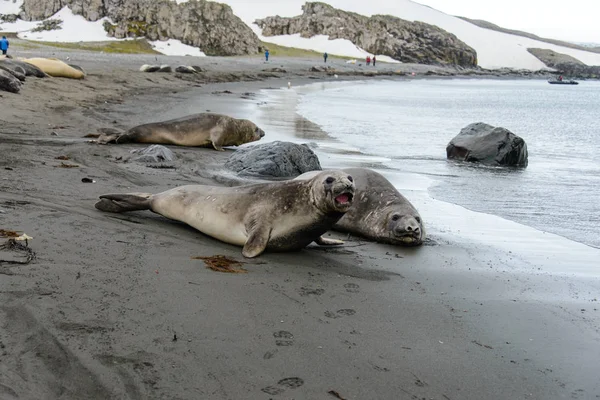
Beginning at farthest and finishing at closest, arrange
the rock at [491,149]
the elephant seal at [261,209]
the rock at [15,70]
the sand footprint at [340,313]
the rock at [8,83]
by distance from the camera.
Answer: the rock at [15,70] → the rock at [8,83] → the rock at [491,149] → the elephant seal at [261,209] → the sand footprint at [340,313]

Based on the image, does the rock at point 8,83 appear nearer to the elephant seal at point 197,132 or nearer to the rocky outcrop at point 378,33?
the elephant seal at point 197,132

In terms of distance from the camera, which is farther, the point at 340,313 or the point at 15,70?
the point at 15,70

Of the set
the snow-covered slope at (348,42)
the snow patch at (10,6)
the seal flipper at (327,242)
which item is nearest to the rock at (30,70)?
the seal flipper at (327,242)

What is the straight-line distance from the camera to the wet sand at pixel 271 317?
2820mm

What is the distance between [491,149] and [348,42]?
7633cm

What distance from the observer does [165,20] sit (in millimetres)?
61688

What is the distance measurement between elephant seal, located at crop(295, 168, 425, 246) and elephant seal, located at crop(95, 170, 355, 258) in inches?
11.0

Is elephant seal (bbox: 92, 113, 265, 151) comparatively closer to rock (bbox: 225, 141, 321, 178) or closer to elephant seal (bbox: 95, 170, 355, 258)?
rock (bbox: 225, 141, 321, 178)

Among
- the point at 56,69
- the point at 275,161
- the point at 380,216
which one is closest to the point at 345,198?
the point at 380,216

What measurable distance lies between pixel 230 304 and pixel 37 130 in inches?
266

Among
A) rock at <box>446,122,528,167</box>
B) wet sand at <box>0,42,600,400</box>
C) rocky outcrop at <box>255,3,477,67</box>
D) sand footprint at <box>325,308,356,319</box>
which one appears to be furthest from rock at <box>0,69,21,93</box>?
rocky outcrop at <box>255,3,477,67</box>

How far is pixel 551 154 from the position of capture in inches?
561

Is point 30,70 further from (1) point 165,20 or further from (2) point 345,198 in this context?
(1) point 165,20

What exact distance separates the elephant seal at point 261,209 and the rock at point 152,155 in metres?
2.58
